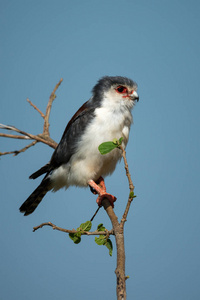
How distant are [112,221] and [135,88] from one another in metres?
2.12

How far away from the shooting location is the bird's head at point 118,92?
13.5 ft

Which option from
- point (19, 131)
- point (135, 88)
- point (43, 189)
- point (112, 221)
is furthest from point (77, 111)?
point (112, 221)

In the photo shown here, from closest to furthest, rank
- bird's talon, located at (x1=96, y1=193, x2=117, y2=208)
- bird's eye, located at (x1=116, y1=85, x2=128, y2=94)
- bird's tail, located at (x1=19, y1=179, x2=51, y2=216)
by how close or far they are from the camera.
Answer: bird's talon, located at (x1=96, y1=193, x2=117, y2=208) < bird's eye, located at (x1=116, y1=85, x2=128, y2=94) < bird's tail, located at (x1=19, y1=179, x2=51, y2=216)

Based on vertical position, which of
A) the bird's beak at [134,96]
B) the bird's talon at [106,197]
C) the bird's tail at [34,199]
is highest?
the bird's beak at [134,96]


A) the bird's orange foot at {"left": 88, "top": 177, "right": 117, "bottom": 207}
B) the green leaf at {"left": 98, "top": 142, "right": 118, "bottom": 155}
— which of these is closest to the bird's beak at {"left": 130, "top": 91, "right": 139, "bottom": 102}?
the bird's orange foot at {"left": 88, "top": 177, "right": 117, "bottom": 207}

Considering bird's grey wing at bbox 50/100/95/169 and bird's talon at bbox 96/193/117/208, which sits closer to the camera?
bird's talon at bbox 96/193/117/208

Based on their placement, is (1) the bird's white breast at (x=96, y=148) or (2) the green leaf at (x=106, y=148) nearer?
(2) the green leaf at (x=106, y=148)

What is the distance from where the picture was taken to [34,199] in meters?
4.44

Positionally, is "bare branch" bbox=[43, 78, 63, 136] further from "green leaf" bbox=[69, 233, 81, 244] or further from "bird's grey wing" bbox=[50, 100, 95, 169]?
"green leaf" bbox=[69, 233, 81, 244]

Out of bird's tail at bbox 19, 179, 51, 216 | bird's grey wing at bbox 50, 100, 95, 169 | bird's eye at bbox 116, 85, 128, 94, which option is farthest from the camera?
bird's tail at bbox 19, 179, 51, 216

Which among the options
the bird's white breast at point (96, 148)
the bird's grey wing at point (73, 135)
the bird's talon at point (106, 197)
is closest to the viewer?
the bird's talon at point (106, 197)

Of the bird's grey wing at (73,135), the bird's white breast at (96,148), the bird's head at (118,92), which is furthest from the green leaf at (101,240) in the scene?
the bird's head at (118,92)

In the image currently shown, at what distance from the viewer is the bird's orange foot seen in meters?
3.62

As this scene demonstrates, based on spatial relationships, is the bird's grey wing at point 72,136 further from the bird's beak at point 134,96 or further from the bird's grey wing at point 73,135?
the bird's beak at point 134,96
